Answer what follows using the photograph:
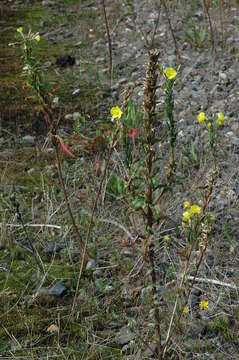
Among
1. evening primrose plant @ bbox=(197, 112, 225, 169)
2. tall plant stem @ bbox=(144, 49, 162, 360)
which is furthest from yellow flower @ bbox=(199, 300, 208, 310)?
evening primrose plant @ bbox=(197, 112, 225, 169)

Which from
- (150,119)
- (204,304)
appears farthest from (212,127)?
(204,304)

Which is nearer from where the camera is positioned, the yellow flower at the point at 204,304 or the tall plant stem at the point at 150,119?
the tall plant stem at the point at 150,119

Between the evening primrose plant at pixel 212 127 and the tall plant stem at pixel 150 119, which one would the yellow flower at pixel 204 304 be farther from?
the evening primrose plant at pixel 212 127

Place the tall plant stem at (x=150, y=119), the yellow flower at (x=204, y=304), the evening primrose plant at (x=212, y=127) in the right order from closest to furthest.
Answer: the tall plant stem at (x=150, y=119) < the evening primrose plant at (x=212, y=127) < the yellow flower at (x=204, y=304)

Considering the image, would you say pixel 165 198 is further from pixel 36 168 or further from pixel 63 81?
pixel 63 81

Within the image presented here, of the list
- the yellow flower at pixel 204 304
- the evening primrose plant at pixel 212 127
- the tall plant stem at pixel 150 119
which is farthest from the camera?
the yellow flower at pixel 204 304

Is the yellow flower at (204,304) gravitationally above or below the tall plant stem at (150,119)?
below

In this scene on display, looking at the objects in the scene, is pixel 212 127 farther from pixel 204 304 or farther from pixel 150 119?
pixel 204 304

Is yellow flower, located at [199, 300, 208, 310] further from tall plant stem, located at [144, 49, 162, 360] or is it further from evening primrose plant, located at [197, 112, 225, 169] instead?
evening primrose plant, located at [197, 112, 225, 169]

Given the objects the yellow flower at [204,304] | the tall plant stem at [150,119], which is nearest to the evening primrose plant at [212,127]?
the tall plant stem at [150,119]

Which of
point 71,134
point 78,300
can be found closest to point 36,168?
point 71,134

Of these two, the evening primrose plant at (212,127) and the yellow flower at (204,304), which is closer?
the evening primrose plant at (212,127)

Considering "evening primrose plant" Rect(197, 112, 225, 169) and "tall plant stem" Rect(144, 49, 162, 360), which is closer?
"tall plant stem" Rect(144, 49, 162, 360)

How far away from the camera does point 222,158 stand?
11.6 ft
